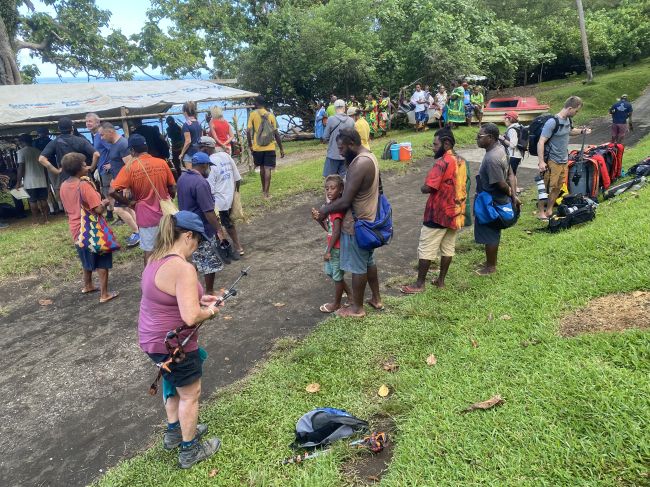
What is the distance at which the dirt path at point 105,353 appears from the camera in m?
3.48

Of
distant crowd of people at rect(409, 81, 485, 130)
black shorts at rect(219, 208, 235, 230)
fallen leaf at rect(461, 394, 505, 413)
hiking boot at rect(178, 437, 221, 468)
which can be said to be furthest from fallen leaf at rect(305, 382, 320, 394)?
distant crowd of people at rect(409, 81, 485, 130)

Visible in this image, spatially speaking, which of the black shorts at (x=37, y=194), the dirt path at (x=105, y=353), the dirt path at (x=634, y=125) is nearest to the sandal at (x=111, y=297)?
the dirt path at (x=105, y=353)

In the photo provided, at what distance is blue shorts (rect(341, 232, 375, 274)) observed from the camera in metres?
4.66

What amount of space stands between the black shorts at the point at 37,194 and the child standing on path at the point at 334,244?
7037 mm

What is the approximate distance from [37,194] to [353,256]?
25.6ft

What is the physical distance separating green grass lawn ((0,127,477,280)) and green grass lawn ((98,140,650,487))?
14.1 ft

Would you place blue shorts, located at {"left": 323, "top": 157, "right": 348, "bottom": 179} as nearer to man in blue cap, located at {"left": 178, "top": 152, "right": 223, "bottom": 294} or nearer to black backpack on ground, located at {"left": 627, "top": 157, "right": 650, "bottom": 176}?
man in blue cap, located at {"left": 178, "top": 152, "right": 223, "bottom": 294}

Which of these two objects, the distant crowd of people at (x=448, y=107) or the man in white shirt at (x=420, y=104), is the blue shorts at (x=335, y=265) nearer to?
the distant crowd of people at (x=448, y=107)

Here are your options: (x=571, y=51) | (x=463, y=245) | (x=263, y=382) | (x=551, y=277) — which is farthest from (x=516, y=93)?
(x=263, y=382)

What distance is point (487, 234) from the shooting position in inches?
218

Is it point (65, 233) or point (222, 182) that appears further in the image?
point (65, 233)

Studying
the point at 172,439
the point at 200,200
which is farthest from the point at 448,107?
the point at 172,439

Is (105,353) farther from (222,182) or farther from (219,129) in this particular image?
(219,129)

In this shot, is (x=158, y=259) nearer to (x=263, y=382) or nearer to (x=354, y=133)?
(x=263, y=382)
